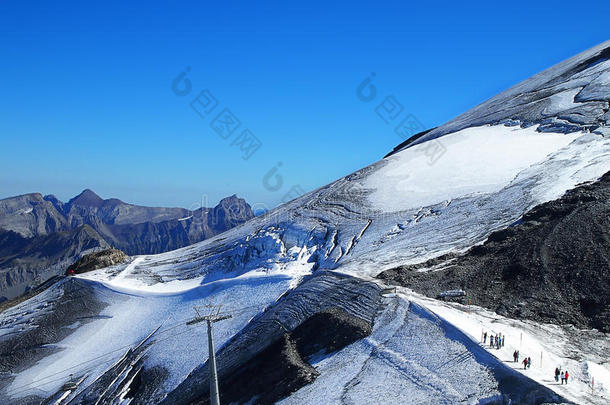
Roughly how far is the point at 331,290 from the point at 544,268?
51.3 feet

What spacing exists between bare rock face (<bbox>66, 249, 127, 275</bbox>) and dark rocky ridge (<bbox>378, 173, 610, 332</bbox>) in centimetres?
3895

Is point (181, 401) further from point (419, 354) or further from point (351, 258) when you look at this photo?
point (351, 258)

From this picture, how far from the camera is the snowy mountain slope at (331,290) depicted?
1221 inches

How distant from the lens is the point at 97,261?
6744cm

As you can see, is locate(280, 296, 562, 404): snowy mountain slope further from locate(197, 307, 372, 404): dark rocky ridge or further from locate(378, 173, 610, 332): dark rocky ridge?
locate(378, 173, 610, 332): dark rocky ridge

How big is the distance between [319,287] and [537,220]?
19.2m

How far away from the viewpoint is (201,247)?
224 feet

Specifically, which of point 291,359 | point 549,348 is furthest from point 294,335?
point 549,348

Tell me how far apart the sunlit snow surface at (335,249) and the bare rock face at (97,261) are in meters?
2.14

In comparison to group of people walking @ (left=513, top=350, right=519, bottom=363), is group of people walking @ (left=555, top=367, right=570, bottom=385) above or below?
below

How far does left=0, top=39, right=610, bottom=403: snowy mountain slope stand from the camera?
3102cm

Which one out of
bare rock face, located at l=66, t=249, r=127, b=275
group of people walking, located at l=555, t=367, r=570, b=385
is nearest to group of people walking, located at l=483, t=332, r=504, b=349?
group of people walking, located at l=555, t=367, r=570, b=385

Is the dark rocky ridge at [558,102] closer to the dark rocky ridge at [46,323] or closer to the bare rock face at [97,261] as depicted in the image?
the bare rock face at [97,261]

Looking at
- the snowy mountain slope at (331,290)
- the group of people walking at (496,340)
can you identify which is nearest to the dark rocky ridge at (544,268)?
the snowy mountain slope at (331,290)
